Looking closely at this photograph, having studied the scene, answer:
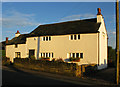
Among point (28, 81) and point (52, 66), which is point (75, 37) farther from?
point (28, 81)

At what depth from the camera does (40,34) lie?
82.5ft

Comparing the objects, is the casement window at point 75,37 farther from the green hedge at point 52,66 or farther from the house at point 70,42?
the green hedge at point 52,66

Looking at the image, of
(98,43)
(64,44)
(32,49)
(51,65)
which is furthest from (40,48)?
(98,43)

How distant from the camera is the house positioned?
20.8 meters

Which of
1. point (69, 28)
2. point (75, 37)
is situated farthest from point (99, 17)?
point (69, 28)

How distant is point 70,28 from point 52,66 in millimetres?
8942

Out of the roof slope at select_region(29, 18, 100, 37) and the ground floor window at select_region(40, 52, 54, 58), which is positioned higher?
the roof slope at select_region(29, 18, 100, 37)

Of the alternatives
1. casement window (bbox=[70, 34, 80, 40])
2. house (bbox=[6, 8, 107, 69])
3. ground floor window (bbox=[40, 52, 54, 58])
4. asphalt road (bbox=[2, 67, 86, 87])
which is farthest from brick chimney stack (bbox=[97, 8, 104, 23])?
asphalt road (bbox=[2, 67, 86, 87])

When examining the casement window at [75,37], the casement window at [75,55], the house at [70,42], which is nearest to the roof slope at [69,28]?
the house at [70,42]

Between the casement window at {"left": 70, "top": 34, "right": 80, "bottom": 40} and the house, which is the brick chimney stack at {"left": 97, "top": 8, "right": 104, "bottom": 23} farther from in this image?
the casement window at {"left": 70, "top": 34, "right": 80, "bottom": 40}

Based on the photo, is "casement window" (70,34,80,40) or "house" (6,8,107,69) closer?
"house" (6,8,107,69)

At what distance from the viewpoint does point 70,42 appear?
22328 millimetres

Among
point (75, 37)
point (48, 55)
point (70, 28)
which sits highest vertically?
point (70, 28)

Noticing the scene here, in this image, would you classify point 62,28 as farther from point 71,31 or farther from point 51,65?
point 51,65
